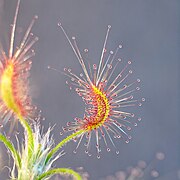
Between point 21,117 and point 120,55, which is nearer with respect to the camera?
point 21,117

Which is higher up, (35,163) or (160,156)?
(35,163)

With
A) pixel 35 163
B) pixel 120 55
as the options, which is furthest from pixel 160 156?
pixel 35 163

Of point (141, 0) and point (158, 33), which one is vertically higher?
point (141, 0)

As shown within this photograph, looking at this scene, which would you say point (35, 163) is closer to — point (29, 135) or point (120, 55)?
point (29, 135)

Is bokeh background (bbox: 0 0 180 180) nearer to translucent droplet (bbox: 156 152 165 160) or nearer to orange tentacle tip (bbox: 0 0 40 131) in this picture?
translucent droplet (bbox: 156 152 165 160)

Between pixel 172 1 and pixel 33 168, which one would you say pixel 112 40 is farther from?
pixel 33 168

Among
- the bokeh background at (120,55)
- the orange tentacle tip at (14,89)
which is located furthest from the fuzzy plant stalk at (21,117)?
the bokeh background at (120,55)

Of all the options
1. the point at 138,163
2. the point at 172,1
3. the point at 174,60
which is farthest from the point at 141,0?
the point at 138,163

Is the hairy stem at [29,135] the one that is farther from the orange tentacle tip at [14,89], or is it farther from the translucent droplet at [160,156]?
the translucent droplet at [160,156]
